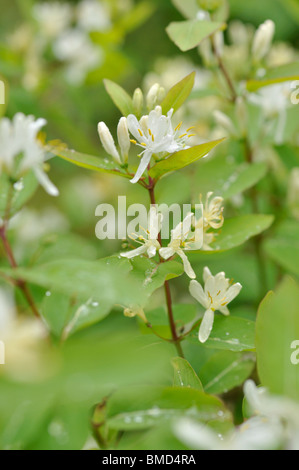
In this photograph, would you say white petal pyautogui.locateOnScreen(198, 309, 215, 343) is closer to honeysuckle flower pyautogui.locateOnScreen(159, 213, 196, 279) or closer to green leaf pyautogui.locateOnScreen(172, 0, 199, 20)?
honeysuckle flower pyautogui.locateOnScreen(159, 213, 196, 279)

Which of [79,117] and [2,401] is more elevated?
[2,401]

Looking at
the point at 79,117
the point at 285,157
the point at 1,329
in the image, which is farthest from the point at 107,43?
the point at 1,329

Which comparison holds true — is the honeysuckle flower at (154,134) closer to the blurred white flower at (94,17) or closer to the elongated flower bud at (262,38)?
the elongated flower bud at (262,38)

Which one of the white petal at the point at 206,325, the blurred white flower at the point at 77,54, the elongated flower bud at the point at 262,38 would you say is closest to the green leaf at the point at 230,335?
the white petal at the point at 206,325

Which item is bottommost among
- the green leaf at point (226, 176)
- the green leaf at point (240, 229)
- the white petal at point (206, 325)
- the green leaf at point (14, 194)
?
the white petal at point (206, 325)
